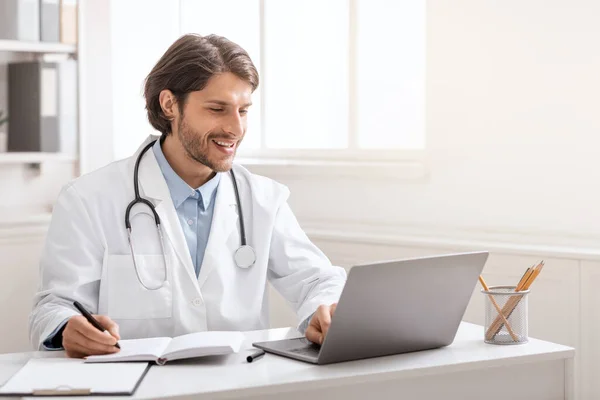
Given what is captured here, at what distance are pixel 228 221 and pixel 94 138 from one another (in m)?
1.71

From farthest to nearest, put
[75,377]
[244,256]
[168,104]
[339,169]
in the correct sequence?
1. [339,169]
2. [168,104]
3. [244,256]
4. [75,377]

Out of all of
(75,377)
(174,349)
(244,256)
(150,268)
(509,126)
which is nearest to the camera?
(75,377)

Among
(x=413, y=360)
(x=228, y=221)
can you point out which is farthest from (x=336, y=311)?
(x=228, y=221)

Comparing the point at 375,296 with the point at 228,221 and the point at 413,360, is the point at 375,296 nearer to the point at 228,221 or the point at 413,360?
the point at 413,360

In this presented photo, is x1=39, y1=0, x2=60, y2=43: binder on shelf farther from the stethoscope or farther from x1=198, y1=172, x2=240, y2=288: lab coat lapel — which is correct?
x1=198, y1=172, x2=240, y2=288: lab coat lapel

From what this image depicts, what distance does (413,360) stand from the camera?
181 cm

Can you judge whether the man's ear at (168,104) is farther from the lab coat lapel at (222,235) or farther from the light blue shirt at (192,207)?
the lab coat lapel at (222,235)

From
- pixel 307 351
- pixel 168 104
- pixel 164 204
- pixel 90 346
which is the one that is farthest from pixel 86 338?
pixel 168 104

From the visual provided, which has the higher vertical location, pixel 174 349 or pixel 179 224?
pixel 179 224

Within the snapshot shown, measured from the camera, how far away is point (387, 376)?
1715mm

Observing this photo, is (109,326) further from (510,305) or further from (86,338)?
(510,305)

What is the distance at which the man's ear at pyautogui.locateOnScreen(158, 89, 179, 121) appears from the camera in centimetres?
246

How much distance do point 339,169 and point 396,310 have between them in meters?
1.90

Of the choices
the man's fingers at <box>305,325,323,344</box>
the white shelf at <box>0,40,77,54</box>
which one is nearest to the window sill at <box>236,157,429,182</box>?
the white shelf at <box>0,40,77,54</box>
